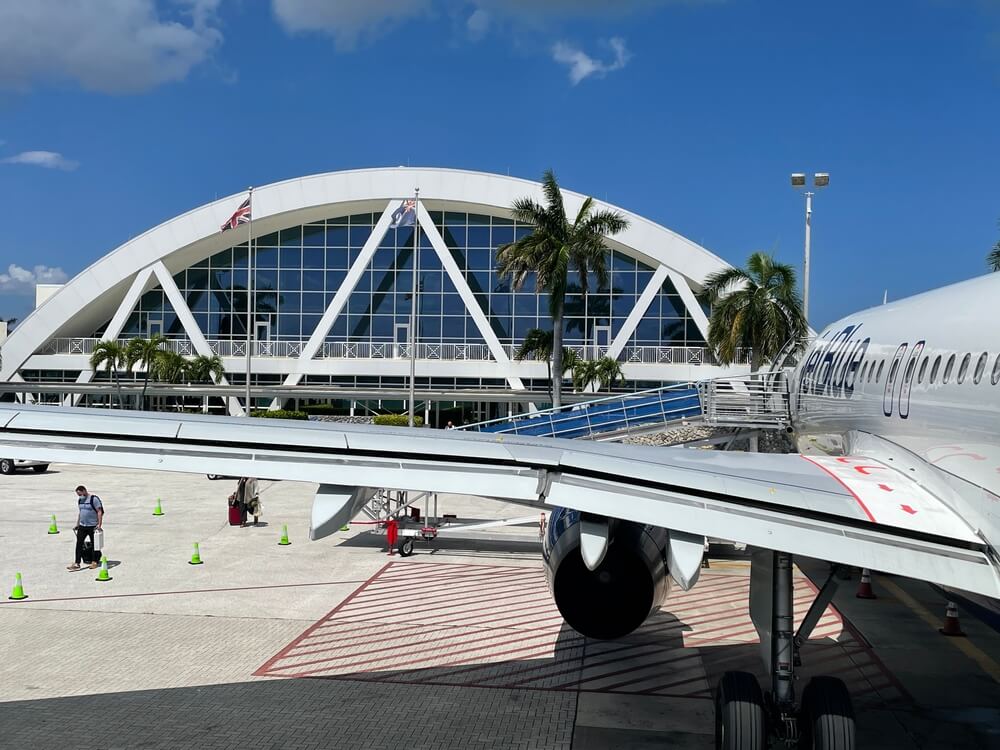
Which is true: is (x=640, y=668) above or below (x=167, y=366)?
below

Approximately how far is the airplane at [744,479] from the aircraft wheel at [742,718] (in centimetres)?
1

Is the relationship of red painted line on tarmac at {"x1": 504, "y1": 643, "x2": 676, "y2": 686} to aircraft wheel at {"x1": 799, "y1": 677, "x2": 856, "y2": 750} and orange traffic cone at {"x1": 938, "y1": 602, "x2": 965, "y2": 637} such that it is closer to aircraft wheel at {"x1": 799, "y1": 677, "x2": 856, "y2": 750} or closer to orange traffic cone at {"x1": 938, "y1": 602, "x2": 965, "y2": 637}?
aircraft wheel at {"x1": 799, "y1": 677, "x2": 856, "y2": 750}

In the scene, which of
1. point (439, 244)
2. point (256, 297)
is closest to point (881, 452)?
point (439, 244)

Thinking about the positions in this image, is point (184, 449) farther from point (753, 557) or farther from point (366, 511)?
point (366, 511)

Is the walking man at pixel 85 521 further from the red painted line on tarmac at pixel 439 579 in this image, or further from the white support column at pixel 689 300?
the white support column at pixel 689 300

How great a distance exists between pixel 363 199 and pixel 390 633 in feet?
142

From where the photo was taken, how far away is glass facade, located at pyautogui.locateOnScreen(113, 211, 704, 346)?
54.4 m

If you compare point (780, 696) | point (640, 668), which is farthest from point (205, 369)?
point (780, 696)

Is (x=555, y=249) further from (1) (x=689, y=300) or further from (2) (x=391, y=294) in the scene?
(2) (x=391, y=294)

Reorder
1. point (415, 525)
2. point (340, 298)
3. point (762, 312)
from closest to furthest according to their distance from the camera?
point (415, 525), point (762, 312), point (340, 298)

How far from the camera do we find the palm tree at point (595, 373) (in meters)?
47.3

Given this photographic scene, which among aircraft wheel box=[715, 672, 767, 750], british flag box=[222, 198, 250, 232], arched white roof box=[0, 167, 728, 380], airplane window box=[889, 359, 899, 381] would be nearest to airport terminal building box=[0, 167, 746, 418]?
arched white roof box=[0, 167, 728, 380]

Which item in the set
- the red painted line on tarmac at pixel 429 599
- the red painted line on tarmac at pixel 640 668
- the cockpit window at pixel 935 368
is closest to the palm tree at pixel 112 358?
the red painted line on tarmac at pixel 429 599

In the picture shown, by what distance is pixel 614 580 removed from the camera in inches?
349
